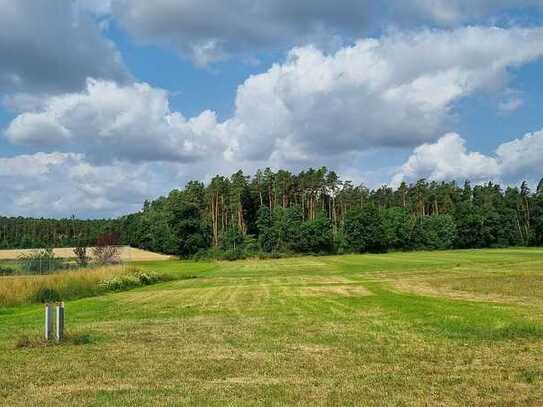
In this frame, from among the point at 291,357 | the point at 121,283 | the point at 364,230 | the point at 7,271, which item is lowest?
the point at 291,357

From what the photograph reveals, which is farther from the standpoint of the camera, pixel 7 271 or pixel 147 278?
pixel 7 271

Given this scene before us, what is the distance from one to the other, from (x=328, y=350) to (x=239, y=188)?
133 meters

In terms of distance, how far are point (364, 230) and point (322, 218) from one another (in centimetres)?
981

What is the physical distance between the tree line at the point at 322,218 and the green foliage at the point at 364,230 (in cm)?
22

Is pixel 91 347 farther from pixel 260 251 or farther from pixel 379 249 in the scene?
pixel 379 249

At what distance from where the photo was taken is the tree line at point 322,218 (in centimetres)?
13288

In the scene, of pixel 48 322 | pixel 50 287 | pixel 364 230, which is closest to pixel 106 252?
pixel 50 287

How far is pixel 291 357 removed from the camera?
541 inches

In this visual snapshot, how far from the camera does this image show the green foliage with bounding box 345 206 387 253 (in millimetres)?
134875

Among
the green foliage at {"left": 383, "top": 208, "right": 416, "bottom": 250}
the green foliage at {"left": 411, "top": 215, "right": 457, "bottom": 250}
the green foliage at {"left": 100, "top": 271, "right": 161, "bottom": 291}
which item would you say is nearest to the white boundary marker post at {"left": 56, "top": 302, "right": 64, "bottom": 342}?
the green foliage at {"left": 100, "top": 271, "right": 161, "bottom": 291}

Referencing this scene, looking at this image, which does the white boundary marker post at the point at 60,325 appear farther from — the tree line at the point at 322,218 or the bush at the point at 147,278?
the tree line at the point at 322,218

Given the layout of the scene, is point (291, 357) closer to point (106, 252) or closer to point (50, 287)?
point (50, 287)

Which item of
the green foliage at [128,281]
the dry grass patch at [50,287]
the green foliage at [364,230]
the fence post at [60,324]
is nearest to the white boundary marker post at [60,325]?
the fence post at [60,324]

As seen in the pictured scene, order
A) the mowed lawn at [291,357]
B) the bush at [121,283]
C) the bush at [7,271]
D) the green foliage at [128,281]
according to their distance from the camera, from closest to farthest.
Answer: the mowed lawn at [291,357], the bush at [121,283], the green foliage at [128,281], the bush at [7,271]
